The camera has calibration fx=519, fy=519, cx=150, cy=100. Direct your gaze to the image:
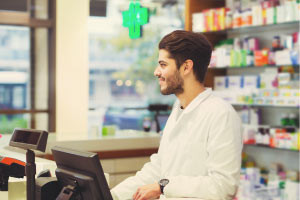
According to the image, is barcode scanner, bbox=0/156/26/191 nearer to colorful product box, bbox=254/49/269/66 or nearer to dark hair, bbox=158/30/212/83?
dark hair, bbox=158/30/212/83

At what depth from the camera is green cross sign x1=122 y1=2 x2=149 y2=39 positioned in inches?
244

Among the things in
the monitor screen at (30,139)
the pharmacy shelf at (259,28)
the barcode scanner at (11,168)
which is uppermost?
the pharmacy shelf at (259,28)

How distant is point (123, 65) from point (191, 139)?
717 cm

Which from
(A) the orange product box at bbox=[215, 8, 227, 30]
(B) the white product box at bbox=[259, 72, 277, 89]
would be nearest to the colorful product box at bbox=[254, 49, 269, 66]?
(B) the white product box at bbox=[259, 72, 277, 89]

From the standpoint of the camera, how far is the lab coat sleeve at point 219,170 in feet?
7.11

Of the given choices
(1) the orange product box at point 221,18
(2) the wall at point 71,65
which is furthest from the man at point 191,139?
(2) the wall at point 71,65

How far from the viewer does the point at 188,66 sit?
8.03 feet

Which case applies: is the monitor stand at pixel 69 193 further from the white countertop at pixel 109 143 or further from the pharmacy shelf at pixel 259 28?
the pharmacy shelf at pixel 259 28

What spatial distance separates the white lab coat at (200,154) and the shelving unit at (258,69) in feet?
9.60

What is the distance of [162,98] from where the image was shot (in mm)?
9578

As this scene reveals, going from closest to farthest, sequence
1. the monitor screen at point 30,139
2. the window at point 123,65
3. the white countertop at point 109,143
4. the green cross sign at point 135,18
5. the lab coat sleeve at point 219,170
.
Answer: the monitor screen at point 30,139 < the lab coat sleeve at point 219,170 < the white countertop at point 109,143 < the green cross sign at point 135,18 < the window at point 123,65

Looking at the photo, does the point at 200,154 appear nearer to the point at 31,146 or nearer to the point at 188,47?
the point at 188,47

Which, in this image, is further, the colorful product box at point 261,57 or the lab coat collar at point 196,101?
the colorful product box at point 261,57

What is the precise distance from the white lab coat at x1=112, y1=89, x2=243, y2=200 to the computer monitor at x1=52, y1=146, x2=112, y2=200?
409 millimetres
